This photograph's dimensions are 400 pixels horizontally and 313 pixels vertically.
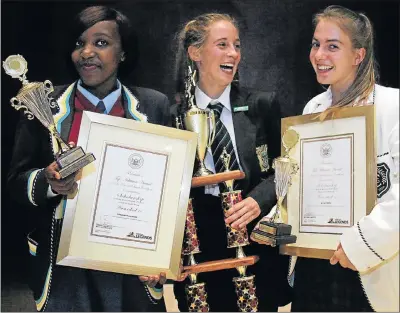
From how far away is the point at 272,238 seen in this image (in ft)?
6.15

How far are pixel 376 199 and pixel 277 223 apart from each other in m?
0.36

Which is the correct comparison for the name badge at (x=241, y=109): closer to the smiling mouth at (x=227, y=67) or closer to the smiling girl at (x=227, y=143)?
the smiling girl at (x=227, y=143)

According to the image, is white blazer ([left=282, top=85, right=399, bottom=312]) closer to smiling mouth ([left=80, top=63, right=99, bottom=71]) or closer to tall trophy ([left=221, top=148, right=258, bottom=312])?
tall trophy ([left=221, top=148, right=258, bottom=312])

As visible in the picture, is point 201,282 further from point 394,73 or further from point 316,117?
point 394,73

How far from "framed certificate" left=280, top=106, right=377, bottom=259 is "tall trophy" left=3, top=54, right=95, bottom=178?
0.79 metres

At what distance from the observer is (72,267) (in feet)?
6.54

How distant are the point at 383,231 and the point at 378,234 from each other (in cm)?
2

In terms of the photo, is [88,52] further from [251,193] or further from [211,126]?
[251,193]

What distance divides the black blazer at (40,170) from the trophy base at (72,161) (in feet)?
0.56

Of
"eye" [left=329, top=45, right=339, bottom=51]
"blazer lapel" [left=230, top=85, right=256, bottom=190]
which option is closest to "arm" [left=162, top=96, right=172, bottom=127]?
"blazer lapel" [left=230, top=85, right=256, bottom=190]

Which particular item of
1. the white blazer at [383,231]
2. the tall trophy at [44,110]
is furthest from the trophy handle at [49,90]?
the white blazer at [383,231]

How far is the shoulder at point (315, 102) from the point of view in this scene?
202cm

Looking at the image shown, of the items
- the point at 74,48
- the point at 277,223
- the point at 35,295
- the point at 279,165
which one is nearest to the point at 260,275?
the point at 277,223

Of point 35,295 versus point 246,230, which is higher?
point 246,230
